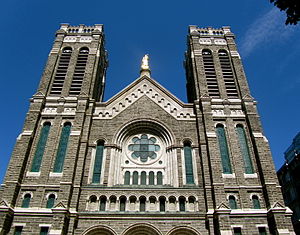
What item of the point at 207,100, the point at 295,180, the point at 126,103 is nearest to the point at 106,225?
the point at 126,103

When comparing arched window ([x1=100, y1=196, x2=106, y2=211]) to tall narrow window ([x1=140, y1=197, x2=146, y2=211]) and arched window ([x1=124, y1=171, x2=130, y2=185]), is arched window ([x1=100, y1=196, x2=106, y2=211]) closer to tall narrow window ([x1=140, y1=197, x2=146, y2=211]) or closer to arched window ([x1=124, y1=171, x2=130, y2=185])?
arched window ([x1=124, y1=171, x2=130, y2=185])

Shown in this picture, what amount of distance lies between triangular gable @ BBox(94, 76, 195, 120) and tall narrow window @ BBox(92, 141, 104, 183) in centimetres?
273

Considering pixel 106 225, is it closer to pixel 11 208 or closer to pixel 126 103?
pixel 11 208

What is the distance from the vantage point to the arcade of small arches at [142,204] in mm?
19891

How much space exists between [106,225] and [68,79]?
542 inches

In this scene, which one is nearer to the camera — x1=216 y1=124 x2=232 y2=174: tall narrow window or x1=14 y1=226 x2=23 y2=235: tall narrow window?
x1=14 y1=226 x2=23 y2=235: tall narrow window

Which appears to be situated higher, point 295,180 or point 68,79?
point 68,79

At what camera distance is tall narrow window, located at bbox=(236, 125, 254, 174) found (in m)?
21.9

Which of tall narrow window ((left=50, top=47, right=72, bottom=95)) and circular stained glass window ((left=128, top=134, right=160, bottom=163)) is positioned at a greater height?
tall narrow window ((left=50, top=47, right=72, bottom=95))

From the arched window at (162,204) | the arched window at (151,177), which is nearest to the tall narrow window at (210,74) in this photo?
the arched window at (151,177)

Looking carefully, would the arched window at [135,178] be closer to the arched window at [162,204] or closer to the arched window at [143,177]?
the arched window at [143,177]

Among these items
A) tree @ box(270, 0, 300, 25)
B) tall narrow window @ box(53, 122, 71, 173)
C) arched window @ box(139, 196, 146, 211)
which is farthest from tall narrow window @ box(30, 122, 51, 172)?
tree @ box(270, 0, 300, 25)

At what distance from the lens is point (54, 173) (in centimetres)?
2117

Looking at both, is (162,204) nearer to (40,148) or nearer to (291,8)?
(40,148)
